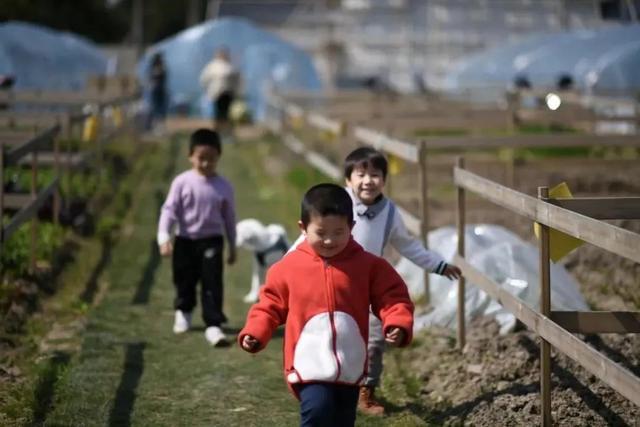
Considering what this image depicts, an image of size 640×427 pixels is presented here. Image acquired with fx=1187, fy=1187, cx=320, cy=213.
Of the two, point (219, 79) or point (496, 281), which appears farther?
point (219, 79)

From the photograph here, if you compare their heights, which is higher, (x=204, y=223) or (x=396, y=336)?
(x=204, y=223)

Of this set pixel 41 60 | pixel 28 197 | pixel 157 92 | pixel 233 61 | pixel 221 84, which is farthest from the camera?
pixel 233 61

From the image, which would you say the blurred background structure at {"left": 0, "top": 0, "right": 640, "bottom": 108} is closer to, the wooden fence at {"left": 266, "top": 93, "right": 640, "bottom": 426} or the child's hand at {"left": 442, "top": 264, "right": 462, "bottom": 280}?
the wooden fence at {"left": 266, "top": 93, "right": 640, "bottom": 426}

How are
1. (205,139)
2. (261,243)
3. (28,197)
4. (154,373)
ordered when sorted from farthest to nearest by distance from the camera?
(28,197)
(261,243)
(205,139)
(154,373)

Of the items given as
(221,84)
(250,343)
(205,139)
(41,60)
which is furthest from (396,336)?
(41,60)

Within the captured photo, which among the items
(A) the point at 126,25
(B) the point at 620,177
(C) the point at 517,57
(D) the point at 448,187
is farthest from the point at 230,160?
(A) the point at 126,25

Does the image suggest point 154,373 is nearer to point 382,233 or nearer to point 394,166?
point 382,233

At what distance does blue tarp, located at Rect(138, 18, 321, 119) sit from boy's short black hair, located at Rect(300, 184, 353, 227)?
30602mm

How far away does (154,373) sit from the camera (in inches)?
263

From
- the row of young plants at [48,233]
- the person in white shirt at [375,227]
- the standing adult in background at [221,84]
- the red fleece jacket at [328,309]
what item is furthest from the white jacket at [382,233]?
the standing adult in background at [221,84]

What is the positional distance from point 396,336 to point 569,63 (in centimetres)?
2899

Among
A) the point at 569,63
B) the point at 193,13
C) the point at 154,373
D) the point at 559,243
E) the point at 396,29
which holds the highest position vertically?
the point at 193,13

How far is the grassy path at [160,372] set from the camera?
5.82 metres

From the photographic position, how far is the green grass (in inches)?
229
